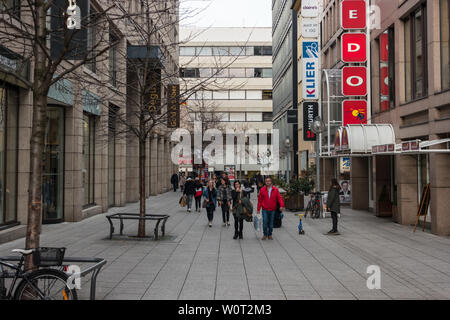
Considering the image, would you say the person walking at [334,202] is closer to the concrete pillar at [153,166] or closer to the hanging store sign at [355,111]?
the hanging store sign at [355,111]

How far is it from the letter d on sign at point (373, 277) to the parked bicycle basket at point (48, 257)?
16.3 ft

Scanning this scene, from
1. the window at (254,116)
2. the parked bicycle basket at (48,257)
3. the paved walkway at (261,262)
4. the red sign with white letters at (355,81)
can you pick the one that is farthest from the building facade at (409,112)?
the window at (254,116)

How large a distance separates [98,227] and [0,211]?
→ 3.80m

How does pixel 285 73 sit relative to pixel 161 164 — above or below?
above

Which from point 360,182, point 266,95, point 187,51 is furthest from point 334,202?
point 187,51

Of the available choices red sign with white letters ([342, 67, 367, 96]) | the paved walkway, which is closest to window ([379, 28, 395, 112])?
red sign with white letters ([342, 67, 367, 96])

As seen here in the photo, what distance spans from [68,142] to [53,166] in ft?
3.44

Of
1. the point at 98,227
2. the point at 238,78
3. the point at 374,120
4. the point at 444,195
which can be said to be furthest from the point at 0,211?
the point at 238,78

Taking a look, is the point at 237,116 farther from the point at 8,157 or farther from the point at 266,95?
the point at 8,157

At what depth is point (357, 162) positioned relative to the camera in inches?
924

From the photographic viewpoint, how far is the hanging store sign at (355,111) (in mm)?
22266

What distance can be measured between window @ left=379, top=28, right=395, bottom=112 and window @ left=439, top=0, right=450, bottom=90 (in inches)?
171

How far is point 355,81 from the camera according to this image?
2173 cm
